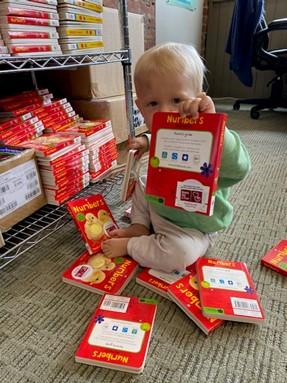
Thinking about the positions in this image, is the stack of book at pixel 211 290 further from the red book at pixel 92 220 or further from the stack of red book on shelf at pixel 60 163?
the stack of red book on shelf at pixel 60 163

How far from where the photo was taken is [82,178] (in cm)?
81

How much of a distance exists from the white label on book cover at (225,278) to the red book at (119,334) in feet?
0.41

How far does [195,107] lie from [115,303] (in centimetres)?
37

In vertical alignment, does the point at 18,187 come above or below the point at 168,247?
above

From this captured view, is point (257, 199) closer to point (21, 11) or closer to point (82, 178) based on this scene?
point (82, 178)

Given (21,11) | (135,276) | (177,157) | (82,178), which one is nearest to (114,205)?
(82,178)

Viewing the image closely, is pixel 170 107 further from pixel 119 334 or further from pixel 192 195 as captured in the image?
pixel 119 334

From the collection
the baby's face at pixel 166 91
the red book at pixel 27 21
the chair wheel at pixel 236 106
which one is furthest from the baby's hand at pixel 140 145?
the chair wheel at pixel 236 106

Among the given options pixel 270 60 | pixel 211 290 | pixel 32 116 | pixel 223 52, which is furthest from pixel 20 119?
pixel 223 52

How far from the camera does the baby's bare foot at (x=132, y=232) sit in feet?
2.36

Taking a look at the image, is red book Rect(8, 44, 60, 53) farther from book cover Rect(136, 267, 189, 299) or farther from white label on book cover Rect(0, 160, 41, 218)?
book cover Rect(136, 267, 189, 299)

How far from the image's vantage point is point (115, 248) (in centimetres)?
67

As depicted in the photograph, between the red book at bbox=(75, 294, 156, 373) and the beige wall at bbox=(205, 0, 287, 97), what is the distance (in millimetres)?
2313

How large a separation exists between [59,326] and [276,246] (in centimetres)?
51
